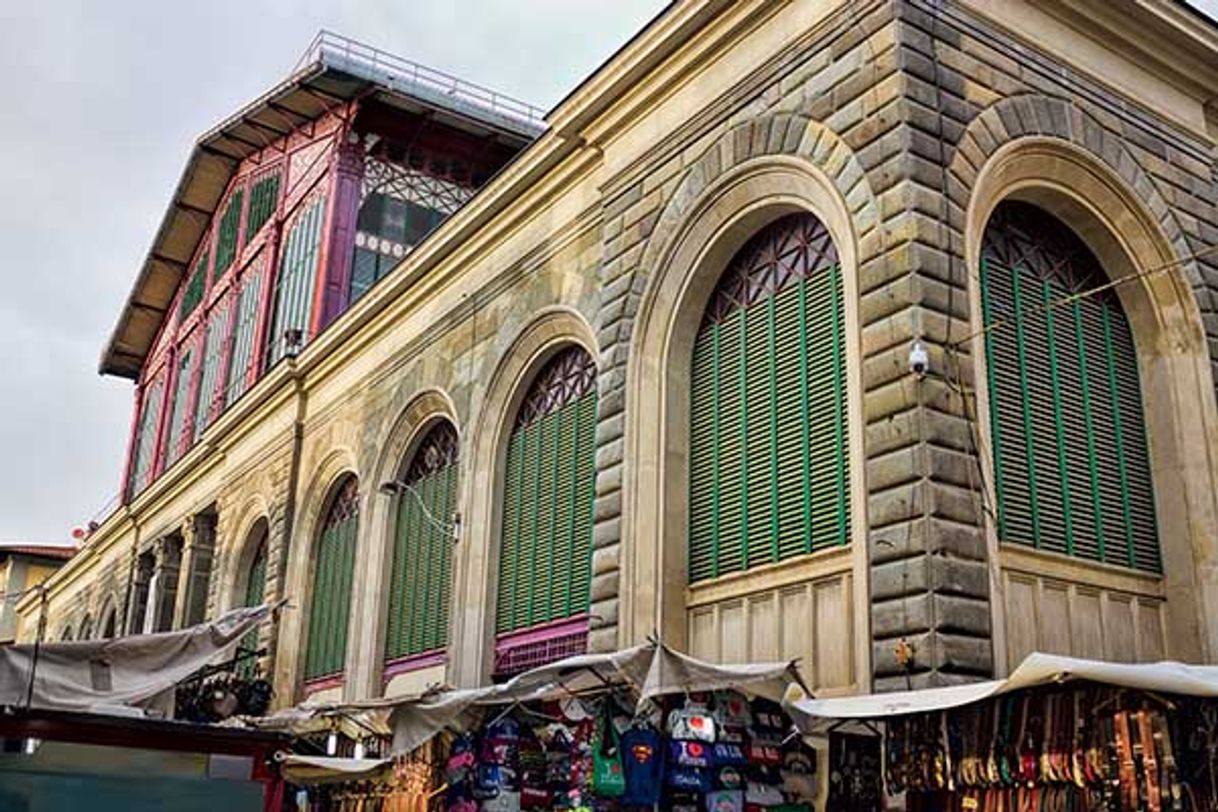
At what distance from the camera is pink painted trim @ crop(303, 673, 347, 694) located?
21827mm

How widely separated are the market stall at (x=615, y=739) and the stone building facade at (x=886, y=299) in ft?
3.68

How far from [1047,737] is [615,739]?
3.48 meters

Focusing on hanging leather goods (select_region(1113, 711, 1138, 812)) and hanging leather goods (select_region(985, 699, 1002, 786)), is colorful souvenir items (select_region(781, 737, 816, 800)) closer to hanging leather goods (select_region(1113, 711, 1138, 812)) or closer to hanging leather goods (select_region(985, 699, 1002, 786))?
hanging leather goods (select_region(985, 699, 1002, 786))

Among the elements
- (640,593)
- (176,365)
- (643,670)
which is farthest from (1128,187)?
(176,365)

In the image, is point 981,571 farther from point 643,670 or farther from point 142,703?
point 142,703

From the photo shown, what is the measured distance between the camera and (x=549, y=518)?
16.6 metres

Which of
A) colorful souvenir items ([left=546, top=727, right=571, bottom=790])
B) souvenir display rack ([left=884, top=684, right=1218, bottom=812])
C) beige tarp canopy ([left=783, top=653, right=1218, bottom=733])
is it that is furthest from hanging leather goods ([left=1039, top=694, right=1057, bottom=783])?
colorful souvenir items ([left=546, top=727, right=571, bottom=790])

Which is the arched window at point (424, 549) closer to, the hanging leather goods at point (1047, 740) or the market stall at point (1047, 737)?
the market stall at point (1047, 737)

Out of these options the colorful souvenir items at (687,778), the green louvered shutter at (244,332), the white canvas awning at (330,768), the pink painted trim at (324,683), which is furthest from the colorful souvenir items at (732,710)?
the green louvered shutter at (244,332)

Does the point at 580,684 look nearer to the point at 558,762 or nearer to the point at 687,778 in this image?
the point at 687,778

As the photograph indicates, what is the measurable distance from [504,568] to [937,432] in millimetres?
8657

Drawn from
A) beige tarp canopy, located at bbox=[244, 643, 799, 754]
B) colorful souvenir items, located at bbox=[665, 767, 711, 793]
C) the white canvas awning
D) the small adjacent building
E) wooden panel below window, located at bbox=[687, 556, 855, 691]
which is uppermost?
Result: the small adjacent building

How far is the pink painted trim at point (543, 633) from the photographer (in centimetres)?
1534

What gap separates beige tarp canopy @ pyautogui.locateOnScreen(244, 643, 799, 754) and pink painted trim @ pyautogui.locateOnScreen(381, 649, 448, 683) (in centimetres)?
532
